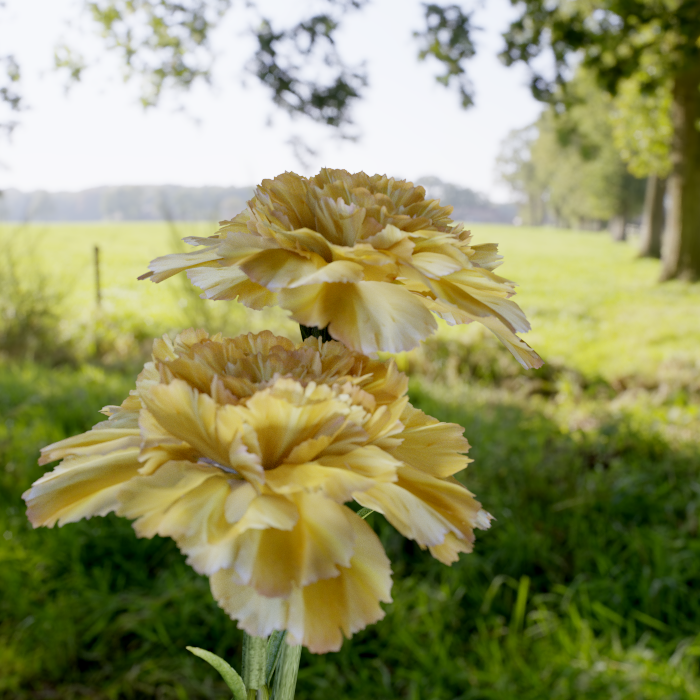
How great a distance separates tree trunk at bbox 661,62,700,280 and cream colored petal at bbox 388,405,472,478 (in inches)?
485

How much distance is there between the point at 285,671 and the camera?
1.70 feet

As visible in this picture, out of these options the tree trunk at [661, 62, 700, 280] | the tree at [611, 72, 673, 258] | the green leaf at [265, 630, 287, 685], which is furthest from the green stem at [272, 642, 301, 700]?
the tree at [611, 72, 673, 258]

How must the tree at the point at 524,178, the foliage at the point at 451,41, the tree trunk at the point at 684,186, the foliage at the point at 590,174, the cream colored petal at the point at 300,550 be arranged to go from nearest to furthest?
the cream colored petal at the point at 300,550 < the foliage at the point at 451,41 < the tree trunk at the point at 684,186 < the foliage at the point at 590,174 < the tree at the point at 524,178

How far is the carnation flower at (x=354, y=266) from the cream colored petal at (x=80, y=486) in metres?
0.15

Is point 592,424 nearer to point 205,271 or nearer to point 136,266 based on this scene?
point 205,271

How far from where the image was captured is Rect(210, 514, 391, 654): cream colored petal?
36 centimetres

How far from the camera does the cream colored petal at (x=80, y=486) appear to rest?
1.37 feet

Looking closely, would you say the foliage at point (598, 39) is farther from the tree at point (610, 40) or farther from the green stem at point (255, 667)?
the green stem at point (255, 667)

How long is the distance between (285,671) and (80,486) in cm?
25

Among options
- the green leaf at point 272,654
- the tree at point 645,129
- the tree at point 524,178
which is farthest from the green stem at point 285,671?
the tree at point 524,178

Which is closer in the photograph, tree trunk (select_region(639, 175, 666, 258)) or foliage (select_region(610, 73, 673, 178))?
foliage (select_region(610, 73, 673, 178))

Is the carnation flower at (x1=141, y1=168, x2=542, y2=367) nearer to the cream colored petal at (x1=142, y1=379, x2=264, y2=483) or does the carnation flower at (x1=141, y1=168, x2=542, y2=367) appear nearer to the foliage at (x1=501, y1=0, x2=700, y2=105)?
the cream colored petal at (x1=142, y1=379, x2=264, y2=483)

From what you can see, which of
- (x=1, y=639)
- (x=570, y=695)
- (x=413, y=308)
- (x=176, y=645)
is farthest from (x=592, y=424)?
(x=413, y=308)

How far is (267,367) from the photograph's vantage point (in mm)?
492
